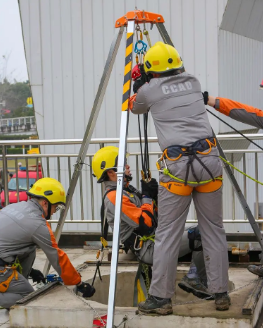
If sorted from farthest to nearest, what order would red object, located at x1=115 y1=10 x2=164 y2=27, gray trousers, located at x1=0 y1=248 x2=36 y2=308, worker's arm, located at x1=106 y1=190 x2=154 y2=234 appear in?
1. gray trousers, located at x1=0 y1=248 x2=36 y2=308
2. worker's arm, located at x1=106 y1=190 x2=154 y2=234
3. red object, located at x1=115 y1=10 x2=164 y2=27

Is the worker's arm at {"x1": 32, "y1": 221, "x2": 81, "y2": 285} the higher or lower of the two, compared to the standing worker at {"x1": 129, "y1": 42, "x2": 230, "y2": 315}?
lower

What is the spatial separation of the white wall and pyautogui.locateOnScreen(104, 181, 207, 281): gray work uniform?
554 cm

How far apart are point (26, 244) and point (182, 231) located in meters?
1.65

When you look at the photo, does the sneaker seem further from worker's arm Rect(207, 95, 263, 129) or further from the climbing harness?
worker's arm Rect(207, 95, 263, 129)

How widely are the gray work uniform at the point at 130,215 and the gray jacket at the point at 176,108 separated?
3.08ft

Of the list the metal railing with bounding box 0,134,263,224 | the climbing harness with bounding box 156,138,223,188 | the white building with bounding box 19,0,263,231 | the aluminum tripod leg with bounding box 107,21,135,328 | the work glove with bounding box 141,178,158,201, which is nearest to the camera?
the aluminum tripod leg with bounding box 107,21,135,328

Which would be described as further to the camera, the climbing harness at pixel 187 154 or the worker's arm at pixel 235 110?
the worker's arm at pixel 235 110

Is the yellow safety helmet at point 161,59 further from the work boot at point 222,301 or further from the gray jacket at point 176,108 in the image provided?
the work boot at point 222,301

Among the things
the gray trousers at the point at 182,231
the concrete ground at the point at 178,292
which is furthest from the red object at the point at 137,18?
the concrete ground at the point at 178,292

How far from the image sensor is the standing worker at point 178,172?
448cm

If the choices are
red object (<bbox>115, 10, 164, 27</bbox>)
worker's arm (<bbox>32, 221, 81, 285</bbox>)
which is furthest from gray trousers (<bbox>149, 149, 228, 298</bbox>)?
red object (<bbox>115, 10, 164, 27</bbox>)

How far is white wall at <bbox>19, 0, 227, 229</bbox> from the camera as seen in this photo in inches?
439

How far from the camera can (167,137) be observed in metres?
4.55

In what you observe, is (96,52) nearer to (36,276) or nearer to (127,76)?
(36,276)
